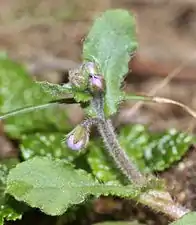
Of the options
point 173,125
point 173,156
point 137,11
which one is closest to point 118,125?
point 173,125

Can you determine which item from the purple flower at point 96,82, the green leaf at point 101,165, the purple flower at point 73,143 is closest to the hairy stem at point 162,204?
the green leaf at point 101,165

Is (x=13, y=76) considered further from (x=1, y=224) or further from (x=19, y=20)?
(x=19, y=20)

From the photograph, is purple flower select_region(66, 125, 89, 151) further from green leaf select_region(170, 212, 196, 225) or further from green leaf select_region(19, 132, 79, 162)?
green leaf select_region(19, 132, 79, 162)

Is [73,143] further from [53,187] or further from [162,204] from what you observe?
[162,204]

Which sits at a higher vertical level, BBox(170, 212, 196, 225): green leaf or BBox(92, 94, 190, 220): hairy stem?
BBox(92, 94, 190, 220): hairy stem

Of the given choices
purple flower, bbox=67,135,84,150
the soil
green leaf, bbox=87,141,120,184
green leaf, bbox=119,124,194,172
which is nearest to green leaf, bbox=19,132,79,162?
green leaf, bbox=87,141,120,184

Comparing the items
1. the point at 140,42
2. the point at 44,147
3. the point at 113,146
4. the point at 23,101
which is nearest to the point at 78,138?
the point at 113,146
